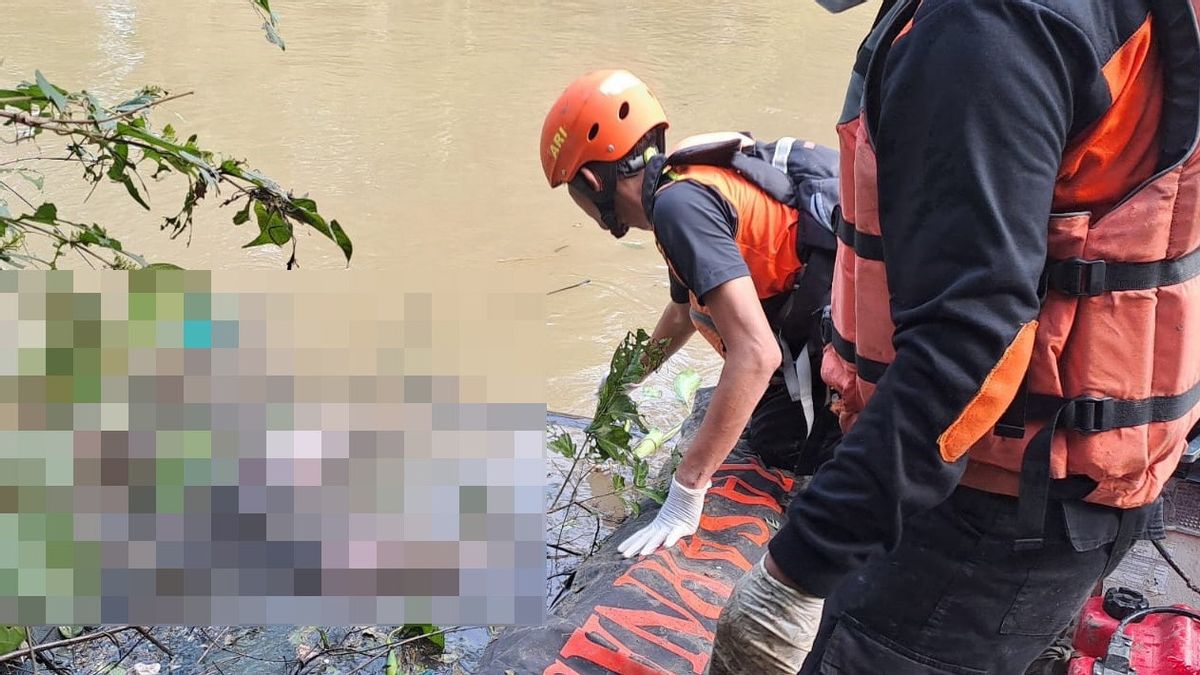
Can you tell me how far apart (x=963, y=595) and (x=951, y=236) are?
64cm

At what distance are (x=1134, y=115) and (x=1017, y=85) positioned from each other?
235 millimetres

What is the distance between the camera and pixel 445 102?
26.4ft

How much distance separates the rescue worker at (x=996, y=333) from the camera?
3.92 ft

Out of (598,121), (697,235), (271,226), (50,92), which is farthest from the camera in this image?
(598,121)

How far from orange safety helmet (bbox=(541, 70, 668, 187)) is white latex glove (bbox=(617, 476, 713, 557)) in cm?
107

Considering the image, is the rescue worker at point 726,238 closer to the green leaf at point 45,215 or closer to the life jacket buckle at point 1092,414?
the life jacket buckle at point 1092,414

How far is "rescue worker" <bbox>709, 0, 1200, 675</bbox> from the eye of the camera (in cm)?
119

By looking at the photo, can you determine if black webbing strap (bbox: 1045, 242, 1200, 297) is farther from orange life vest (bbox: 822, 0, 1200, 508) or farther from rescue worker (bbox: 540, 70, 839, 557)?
rescue worker (bbox: 540, 70, 839, 557)

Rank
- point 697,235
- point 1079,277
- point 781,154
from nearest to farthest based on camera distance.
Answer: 1. point 1079,277
2. point 697,235
3. point 781,154

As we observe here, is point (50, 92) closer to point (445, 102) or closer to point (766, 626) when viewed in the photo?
point (766, 626)

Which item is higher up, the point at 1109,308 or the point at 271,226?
the point at 1109,308

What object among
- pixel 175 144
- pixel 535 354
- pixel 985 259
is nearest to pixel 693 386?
pixel 535 354

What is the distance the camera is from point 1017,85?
1160 millimetres

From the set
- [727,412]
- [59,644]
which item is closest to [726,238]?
[727,412]
